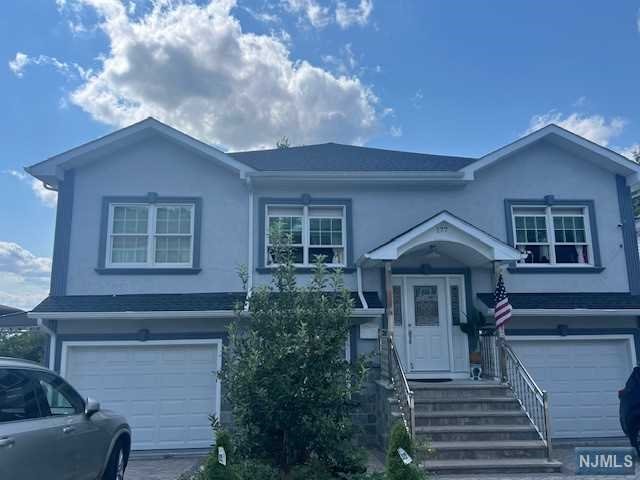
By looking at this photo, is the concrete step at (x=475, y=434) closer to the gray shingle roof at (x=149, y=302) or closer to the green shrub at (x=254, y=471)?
the gray shingle roof at (x=149, y=302)

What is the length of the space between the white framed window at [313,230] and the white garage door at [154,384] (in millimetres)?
2765

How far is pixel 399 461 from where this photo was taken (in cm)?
507

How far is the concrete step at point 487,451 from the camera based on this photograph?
7578 mm

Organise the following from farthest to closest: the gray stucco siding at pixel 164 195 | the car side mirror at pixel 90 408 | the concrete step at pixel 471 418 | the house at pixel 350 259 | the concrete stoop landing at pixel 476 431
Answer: the gray stucco siding at pixel 164 195 → the house at pixel 350 259 → the concrete step at pixel 471 418 → the concrete stoop landing at pixel 476 431 → the car side mirror at pixel 90 408

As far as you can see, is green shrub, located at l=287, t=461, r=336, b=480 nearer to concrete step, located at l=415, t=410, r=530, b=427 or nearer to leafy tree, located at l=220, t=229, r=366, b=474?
leafy tree, located at l=220, t=229, r=366, b=474

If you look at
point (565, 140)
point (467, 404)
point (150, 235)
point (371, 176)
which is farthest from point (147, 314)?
point (565, 140)

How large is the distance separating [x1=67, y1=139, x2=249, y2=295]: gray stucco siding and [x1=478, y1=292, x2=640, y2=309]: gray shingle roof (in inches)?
217

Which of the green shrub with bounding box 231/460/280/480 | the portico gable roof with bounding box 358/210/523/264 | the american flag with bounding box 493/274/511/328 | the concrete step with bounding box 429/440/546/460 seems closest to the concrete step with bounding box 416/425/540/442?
the concrete step with bounding box 429/440/546/460

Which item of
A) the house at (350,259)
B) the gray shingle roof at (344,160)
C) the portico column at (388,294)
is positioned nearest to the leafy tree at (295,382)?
the portico column at (388,294)

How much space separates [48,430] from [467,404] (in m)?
6.57

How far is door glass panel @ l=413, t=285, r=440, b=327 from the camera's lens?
10422 mm

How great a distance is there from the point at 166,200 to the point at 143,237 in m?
0.93

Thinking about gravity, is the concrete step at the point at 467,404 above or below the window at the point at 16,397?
below

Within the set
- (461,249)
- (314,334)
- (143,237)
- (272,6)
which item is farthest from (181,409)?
(272,6)
